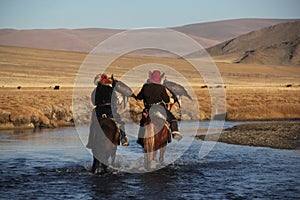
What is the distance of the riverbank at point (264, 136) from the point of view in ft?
66.9

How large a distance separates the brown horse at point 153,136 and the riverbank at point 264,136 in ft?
20.4

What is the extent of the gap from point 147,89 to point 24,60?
81133 millimetres

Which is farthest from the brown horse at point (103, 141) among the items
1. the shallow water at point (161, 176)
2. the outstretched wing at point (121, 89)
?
the outstretched wing at point (121, 89)

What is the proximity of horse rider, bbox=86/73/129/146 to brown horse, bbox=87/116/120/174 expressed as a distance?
0.51ft

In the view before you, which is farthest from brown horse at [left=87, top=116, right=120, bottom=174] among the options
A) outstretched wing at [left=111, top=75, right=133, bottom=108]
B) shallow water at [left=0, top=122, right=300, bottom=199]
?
outstretched wing at [left=111, top=75, right=133, bottom=108]

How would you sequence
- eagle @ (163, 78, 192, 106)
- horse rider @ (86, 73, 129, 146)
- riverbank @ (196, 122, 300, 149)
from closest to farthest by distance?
horse rider @ (86, 73, 129, 146), eagle @ (163, 78, 192, 106), riverbank @ (196, 122, 300, 149)

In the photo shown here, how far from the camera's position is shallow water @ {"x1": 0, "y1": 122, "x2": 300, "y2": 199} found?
11.9 m

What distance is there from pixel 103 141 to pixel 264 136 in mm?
9943

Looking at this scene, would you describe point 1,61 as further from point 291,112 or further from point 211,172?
point 211,172

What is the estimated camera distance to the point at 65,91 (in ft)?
158

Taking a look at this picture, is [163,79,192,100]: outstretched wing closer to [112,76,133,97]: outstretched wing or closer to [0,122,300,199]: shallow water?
[112,76,133,97]: outstretched wing

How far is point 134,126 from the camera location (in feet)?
93.1

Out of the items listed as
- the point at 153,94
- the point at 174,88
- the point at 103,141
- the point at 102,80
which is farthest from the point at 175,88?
the point at 103,141

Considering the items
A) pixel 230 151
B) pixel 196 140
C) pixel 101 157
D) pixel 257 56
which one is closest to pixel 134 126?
pixel 196 140
